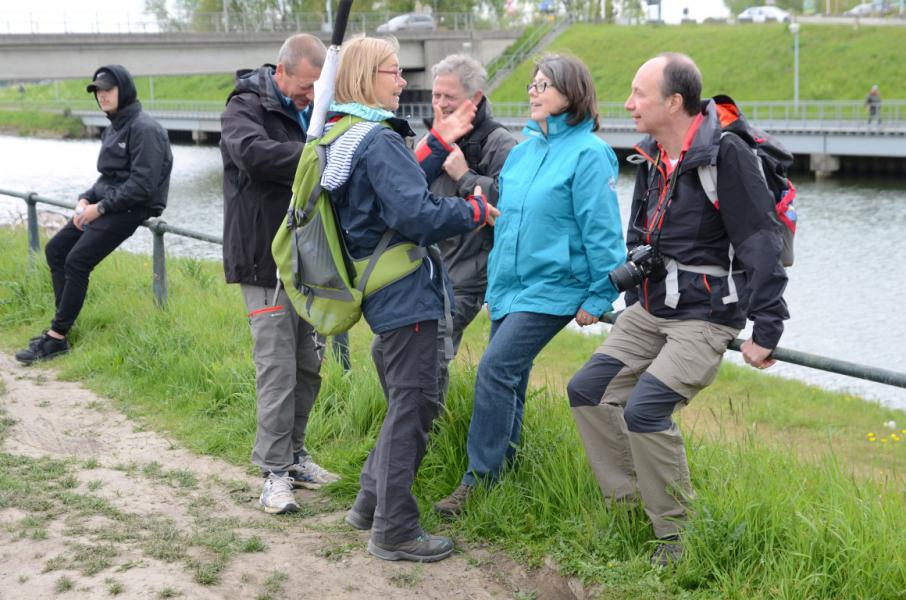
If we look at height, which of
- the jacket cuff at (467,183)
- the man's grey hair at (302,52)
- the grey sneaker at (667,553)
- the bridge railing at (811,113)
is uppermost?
the man's grey hair at (302,52)

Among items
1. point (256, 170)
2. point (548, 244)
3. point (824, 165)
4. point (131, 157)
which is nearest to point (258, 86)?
point (256, 170)

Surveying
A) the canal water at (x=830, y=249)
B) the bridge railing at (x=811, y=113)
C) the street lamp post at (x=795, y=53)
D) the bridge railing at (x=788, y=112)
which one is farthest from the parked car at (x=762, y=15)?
the canal water at (x=830, y=249)

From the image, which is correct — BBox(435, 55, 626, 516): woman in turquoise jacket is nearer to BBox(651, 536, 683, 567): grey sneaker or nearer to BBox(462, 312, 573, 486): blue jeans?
BBox(462, 312, 573, 486): blue jeans

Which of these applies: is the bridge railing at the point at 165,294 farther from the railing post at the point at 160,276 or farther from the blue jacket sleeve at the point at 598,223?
the blue jacket sleeve at the point at 598,223

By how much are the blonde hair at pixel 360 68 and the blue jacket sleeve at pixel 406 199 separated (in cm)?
18

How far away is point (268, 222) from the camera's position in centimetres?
481

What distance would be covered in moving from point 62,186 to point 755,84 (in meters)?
34.1

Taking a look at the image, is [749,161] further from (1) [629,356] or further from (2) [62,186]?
(2) [62,186]

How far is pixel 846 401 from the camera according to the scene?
11148 millimetres

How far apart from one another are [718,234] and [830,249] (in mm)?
21380

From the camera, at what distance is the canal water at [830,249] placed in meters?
15.8

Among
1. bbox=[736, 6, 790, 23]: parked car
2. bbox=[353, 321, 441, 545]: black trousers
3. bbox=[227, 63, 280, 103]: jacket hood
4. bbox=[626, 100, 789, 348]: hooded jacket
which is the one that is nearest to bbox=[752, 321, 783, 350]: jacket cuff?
bbox=[626, 100, 789, 348]: hooded jacket

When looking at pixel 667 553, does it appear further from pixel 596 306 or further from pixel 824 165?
pixel 824 165

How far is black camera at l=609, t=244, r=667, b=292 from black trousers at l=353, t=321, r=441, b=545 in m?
0.72
